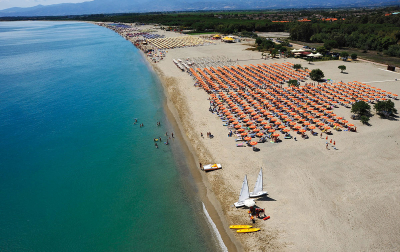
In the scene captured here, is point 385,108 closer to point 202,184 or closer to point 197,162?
point 197,162

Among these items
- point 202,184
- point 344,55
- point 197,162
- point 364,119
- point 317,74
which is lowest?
point 202,184

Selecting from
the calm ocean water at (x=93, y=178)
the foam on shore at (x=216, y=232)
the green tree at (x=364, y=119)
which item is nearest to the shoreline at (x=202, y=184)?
the foam on shore at (x=216, y=232)

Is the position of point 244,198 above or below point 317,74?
below

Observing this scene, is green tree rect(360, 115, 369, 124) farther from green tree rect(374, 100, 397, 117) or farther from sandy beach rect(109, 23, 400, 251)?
green tree rect(374, 100, 397, 117)

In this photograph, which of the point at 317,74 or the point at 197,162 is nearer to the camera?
the point at 197,162

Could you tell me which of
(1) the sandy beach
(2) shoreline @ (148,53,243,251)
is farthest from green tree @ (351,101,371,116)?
(2) shoreline @ (148,53,243,251)

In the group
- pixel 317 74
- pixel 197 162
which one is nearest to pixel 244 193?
pixel 197 162

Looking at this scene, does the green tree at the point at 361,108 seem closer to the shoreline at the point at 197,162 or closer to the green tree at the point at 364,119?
the green tree at the point at 364,119
